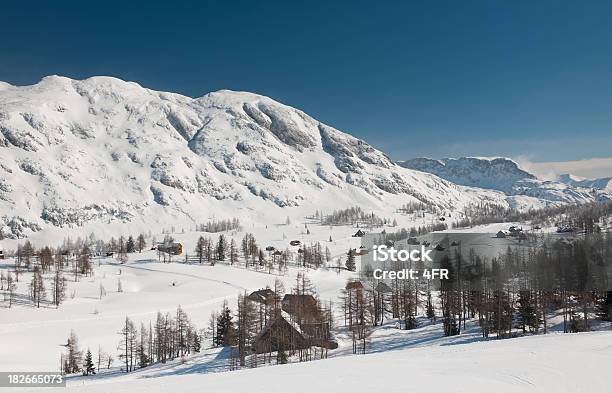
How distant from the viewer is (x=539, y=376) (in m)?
19.6

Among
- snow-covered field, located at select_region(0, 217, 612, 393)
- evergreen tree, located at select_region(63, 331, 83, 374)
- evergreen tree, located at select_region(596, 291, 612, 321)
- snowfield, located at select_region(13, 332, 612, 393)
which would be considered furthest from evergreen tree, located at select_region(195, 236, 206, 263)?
snowfield, located at select_region(13, 332, 612, 393)

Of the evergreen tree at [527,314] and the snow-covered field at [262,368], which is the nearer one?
the snow-covered field at [262,368]

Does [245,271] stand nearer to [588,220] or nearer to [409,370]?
[409,370]

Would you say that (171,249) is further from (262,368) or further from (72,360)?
(262,368)

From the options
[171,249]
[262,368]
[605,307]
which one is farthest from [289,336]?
[171,249]

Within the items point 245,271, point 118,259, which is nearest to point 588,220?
point 245,271

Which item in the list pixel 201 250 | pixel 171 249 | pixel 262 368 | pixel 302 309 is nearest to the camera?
pixel 262 368

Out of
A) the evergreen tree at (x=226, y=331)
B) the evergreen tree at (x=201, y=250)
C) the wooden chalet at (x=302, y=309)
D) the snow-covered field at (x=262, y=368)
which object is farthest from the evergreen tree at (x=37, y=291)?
the wooden chalet at (x=302, y=309)

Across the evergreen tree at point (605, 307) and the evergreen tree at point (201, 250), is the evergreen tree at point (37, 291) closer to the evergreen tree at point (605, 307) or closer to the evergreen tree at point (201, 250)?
the evergreen tree at point (201, 250)

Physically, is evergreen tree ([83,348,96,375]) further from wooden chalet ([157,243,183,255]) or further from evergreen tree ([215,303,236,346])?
wooden chalet ([157,243,183,255])

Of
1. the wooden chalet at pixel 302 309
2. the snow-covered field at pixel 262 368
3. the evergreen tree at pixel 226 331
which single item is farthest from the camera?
the evergreen tree at pixel 226 331

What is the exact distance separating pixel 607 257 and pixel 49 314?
3668 inches

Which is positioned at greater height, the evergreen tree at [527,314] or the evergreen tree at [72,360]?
the evergreen tree at [527,314]

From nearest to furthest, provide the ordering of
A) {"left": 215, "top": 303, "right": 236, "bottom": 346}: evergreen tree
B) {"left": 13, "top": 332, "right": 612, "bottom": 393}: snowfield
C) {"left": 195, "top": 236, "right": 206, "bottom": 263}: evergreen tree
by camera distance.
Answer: {"left": 13, "top": 332, "right": 612, "bottom": 393}: snowfield
{"left": 215, "top": 303, "right": 236, "bottom": 346}: evergreen tree
{"left": 195, "top": 236, "right": 206, "bottom": 263}: evergreen tree
